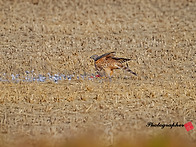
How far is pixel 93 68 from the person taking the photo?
46.3ft

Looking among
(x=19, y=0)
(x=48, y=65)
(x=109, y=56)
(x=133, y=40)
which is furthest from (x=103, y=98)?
(x=19, y=0)

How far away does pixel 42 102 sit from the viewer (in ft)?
34.1

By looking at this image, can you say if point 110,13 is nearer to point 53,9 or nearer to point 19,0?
point 53,9

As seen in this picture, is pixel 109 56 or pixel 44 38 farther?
pixel 44 38

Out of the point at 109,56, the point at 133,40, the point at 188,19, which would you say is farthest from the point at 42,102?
the point at 188,19

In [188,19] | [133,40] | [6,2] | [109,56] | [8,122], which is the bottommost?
[8,122]

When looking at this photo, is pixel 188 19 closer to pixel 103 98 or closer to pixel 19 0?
pixel 19 0

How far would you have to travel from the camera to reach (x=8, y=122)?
8984 mm

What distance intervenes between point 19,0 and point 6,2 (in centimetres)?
73

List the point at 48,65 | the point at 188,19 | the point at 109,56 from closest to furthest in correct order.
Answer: the point at 109,56
the point at 48,65
the point at 188,19

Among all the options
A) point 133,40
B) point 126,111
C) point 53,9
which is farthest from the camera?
point 53,9

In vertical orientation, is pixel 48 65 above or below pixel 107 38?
below

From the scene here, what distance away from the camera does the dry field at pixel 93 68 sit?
8758mm

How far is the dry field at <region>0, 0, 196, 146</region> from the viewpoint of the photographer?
8.76 meters
